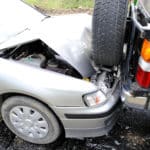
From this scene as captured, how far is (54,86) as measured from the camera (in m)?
2.82

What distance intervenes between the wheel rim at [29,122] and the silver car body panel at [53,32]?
601mm

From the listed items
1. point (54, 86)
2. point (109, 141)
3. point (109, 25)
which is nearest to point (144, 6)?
point (109, 25)

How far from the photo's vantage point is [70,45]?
3109 mm

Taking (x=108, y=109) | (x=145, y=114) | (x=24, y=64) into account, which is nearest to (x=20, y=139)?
(x=24, y=64)

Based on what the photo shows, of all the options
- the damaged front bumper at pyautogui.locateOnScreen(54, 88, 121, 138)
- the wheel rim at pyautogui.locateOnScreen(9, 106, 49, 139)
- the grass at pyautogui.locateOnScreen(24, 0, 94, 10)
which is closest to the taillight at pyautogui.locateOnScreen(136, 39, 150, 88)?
the damaged front bumper at pyautogui.locateOnScreen(54, 88, 121, 138)

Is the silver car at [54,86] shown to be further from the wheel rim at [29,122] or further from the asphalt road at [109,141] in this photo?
the asphalt road at [109,141]

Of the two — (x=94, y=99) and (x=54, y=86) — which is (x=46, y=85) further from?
(x=94, y=99)

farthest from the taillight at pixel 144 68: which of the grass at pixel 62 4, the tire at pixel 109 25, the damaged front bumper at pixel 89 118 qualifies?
the grass at pixel 62 4

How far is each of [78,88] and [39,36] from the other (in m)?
0.61

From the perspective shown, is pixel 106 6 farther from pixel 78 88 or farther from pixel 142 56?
pixel 78 88

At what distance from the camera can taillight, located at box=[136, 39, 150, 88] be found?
2.46m

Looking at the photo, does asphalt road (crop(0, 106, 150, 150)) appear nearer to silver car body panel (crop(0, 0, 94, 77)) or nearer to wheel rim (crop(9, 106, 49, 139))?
wheel rim (crop(9, 106, 49, 139))

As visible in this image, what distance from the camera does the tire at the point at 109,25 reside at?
267 cm

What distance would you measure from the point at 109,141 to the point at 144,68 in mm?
1171
